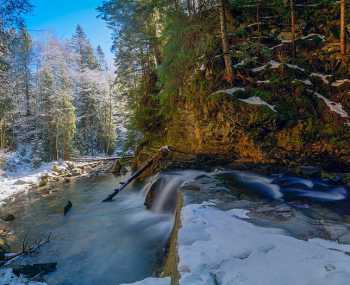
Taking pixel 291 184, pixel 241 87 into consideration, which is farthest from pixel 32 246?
pixel 241 87

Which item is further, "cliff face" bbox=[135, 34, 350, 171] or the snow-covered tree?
the snow-covered tree

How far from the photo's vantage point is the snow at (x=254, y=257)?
3.29 metres

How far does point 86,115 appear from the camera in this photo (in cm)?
4144

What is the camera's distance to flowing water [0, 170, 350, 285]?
582 centimetres

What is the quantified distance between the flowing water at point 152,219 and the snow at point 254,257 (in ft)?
1.79

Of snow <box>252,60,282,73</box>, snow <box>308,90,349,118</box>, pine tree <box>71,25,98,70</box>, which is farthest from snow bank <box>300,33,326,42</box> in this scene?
pine tree <box>71,25,98,70</box>

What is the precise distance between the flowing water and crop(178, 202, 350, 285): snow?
545 millimetres

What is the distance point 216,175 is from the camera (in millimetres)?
9664

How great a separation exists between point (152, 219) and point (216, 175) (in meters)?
2.62

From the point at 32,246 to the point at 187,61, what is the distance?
10131mm

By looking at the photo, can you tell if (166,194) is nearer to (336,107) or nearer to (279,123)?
(279,123)

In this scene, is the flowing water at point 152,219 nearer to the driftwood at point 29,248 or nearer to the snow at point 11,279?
the driftwood at point 29,248

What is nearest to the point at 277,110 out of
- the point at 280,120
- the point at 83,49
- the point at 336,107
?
the point at 280,120

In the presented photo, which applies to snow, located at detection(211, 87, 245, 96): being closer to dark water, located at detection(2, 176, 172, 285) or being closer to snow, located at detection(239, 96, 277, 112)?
snow, located at detection(239, 96, 277, 112)
